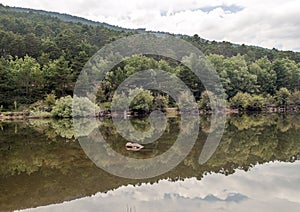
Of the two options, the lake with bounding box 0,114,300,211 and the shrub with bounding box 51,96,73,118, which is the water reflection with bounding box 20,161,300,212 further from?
the shrub with bounding box 51,96,73,118

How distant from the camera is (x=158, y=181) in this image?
1014 cm

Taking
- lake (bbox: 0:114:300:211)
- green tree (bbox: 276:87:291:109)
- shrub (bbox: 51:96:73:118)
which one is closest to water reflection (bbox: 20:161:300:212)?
lake (bbox: 0:114:300:211)

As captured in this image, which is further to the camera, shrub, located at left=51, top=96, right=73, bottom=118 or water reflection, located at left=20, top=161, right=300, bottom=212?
shrub, located at left=51, top=96, right=73, bottom=118

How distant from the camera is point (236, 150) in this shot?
Result: 1469 centimetres

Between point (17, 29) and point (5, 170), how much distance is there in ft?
192

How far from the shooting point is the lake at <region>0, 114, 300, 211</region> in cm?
806

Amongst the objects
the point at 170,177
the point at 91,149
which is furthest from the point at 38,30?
the point at 170,177

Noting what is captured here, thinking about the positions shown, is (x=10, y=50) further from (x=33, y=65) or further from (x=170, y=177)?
(x=170, y=177)

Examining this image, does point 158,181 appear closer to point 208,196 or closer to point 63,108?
point 208,196

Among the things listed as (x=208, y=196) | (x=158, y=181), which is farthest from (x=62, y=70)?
(x=208, y=196)

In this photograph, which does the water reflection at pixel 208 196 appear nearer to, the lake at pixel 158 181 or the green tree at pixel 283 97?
the lake at pixel 158 181

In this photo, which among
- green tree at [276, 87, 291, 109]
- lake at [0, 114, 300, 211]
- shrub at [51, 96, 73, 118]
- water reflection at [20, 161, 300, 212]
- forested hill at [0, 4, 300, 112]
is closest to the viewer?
water reflection at [20, 161, 300, 212]

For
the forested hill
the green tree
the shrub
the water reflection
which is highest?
the forested hill

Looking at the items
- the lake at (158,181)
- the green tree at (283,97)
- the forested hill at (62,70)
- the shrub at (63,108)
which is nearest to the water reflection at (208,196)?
the lake at (158,181)
